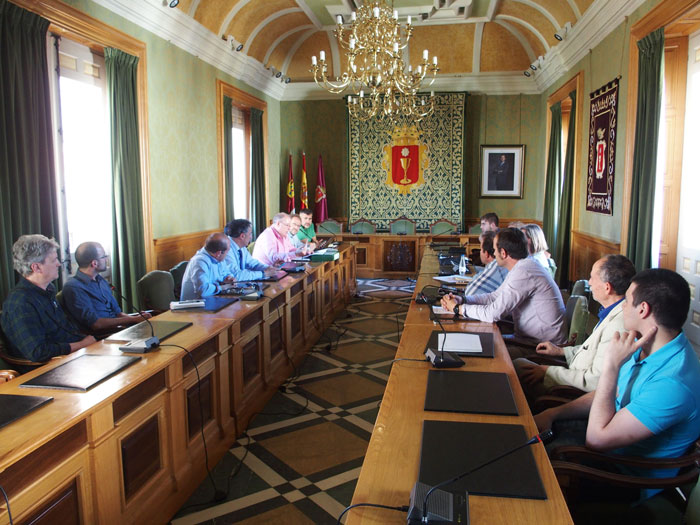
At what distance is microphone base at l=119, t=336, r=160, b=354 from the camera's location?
2.52 m

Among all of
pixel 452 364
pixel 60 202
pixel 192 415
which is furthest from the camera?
pixel 60 202

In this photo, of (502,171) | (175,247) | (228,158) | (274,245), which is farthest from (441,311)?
(502,171)

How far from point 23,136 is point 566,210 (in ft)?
21.0

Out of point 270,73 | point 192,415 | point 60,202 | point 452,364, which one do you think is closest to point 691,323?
point 452,364

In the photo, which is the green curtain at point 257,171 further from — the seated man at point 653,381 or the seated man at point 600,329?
the seated man at point 653,381

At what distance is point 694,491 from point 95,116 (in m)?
5.12

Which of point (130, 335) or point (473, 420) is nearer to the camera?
point (473, 420)

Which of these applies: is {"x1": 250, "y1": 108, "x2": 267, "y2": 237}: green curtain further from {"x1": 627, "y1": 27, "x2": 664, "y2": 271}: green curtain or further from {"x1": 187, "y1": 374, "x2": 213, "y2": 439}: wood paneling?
{"x1": 187, "y1": 374, "x2": 213, "y2": 439}: wood paneling

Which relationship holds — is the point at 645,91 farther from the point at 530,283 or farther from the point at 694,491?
the point at 694,491

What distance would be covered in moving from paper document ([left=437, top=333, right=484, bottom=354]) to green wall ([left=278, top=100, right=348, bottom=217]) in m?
7.47

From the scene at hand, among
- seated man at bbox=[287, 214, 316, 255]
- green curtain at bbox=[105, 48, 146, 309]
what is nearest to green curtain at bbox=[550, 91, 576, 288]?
→ seated man at bbox=[287, 214, 316, 255]

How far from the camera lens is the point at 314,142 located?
1019 centimetres

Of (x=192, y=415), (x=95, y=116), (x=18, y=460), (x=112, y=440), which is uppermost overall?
(x=95, y=116)

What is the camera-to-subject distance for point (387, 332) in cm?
587
